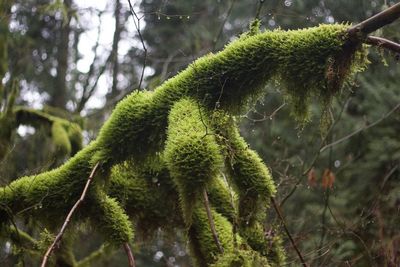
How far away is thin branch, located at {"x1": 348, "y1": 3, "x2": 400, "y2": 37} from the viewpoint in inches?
112

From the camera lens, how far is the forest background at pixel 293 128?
5551 millimetres

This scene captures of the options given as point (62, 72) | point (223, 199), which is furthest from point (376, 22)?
point (62, 72)

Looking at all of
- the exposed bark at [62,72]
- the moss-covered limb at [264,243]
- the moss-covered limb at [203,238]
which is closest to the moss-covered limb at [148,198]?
the moss-covered limb at [203,238]

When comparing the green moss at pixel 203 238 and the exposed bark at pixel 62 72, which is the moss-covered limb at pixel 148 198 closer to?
the green moss at pixel 203 238

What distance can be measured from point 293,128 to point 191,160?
5.79 m

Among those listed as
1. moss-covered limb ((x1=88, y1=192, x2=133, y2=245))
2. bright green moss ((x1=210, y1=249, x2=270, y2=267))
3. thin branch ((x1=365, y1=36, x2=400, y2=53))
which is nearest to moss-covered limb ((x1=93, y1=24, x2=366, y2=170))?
thin branch ((x1=365, y1=36, x2=400, y2=53))

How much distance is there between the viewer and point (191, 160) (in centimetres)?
275

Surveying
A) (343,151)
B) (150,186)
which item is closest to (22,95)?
(343,151)

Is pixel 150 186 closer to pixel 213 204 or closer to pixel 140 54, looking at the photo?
pixel 213 204

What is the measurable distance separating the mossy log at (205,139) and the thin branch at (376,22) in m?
0.07

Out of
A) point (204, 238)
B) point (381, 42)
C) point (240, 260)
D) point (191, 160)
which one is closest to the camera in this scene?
point (191, 160)

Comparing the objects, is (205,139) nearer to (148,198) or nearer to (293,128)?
(148,198)

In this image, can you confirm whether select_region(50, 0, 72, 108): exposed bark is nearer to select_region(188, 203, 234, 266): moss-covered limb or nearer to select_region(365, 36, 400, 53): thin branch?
select_region(188, 203, 234, 266): moss-covered limb

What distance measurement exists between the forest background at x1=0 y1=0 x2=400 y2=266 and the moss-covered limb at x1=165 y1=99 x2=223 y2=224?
1.18m
